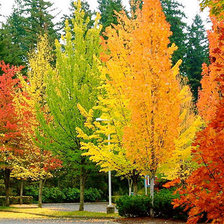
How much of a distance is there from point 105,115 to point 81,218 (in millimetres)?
6668

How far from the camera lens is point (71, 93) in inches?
800

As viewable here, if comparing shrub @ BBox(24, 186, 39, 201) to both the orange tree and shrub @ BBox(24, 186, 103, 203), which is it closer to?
shrub @ BBox(24, 186, 103, 203)

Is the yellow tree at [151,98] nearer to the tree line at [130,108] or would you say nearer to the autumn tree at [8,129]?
the tree line at [130,108]

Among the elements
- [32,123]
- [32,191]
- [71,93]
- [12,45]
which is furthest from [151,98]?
[12,45]

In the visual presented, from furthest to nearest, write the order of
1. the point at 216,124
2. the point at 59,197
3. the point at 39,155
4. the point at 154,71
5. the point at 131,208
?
the point at 59,197, the point at 39,155, the point at 131,208, the point at 154,71, the point at 216,124

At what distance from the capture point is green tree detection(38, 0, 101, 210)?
65.3 ft

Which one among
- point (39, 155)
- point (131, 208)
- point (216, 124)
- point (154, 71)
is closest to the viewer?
point (216, 124)

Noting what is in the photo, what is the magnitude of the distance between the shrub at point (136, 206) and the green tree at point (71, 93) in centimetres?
510

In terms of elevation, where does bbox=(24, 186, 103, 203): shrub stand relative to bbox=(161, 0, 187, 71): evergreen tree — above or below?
below

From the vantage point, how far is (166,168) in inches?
595

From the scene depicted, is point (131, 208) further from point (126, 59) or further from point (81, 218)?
point (126, 59)

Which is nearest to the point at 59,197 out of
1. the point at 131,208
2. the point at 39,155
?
the point at 39,155

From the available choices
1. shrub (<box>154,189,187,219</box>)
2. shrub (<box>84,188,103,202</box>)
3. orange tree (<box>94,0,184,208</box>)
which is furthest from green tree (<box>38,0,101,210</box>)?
shrub (<box>84,188,103,202</box>)

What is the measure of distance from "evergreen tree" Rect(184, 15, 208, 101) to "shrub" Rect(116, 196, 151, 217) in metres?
34.3
